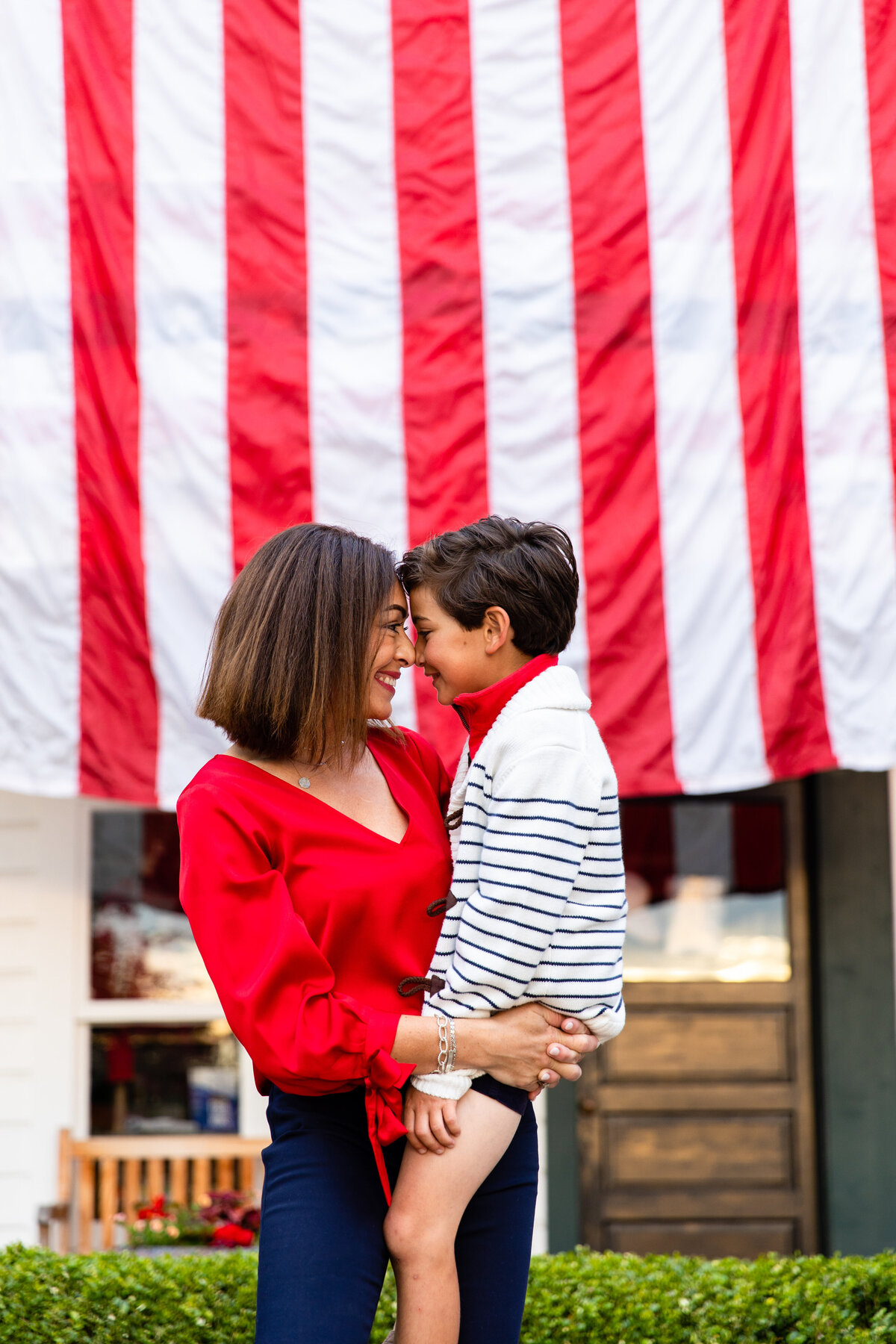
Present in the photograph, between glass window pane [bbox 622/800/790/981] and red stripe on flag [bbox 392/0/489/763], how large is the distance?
1536mm

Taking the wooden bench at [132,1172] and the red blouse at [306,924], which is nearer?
the red blouse at [306,924]

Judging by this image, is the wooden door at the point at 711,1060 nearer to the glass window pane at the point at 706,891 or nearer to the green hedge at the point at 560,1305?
the glass window pane at the point at 706,891

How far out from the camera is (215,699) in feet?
6.63

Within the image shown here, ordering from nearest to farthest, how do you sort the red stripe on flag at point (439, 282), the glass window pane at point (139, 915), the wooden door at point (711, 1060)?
1. the red stripe on flag at point (439, 282)
2. the wooden door at point (711, 1060)
3. the glass window pane at point (139, 915)

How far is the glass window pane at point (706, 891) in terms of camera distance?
5.49 metres

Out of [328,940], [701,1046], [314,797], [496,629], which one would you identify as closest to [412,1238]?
[328,940]

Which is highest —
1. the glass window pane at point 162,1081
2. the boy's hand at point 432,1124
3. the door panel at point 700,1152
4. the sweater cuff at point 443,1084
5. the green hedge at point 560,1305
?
the sweater cuff at point 443,1084

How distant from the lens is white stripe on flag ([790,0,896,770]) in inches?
170

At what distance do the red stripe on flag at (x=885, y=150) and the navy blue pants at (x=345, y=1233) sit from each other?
313 centimetres

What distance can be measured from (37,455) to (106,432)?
234 mm

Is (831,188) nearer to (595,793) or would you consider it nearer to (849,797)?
(849,797)

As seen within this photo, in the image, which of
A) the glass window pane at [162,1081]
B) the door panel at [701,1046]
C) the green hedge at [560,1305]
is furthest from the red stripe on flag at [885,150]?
the glass window pane at [162,1081]

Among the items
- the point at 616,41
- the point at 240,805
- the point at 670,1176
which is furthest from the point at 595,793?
the point at 670,1176

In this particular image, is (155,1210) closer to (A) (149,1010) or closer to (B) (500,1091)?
(A) (149,1010)
